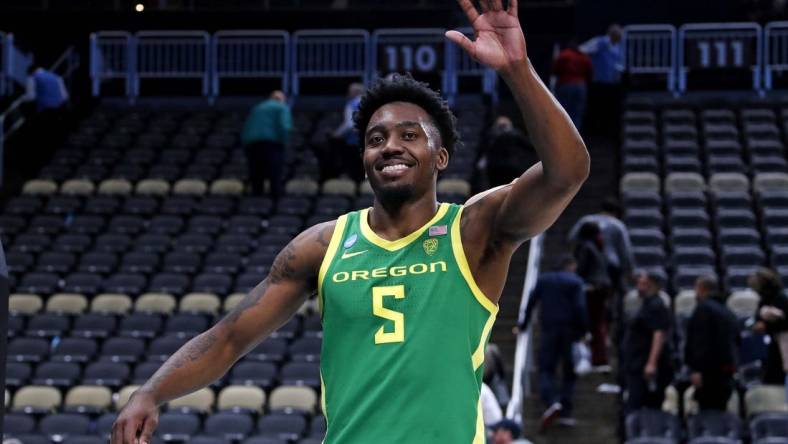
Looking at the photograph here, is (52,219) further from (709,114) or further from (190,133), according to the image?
(709,114)

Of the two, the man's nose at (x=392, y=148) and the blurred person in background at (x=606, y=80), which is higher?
the man's nose at (x=392, y=148)

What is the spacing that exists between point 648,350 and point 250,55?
13849 mm

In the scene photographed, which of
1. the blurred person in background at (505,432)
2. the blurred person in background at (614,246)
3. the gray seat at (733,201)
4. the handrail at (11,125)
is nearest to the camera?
the blurred person in background at (505,432)

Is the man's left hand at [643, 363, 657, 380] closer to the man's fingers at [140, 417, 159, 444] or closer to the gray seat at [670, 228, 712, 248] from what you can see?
the gray seat at [670, 228, 712, 248]

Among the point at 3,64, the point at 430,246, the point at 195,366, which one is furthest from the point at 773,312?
the point at 3,64

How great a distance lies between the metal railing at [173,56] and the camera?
24.8 meters

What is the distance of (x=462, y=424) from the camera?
4035 mm

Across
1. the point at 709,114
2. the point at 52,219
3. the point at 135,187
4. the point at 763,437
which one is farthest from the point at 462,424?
the point at 709,114

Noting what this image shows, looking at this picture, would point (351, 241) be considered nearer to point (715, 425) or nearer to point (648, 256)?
point (715, 425)

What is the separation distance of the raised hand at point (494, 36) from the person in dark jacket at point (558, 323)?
9883mm

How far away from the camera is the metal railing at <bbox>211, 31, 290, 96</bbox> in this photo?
2473 cm

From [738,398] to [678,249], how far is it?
3.36 metres

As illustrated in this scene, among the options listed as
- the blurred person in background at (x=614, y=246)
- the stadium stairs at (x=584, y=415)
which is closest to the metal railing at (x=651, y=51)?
the stadium stairs at (x=584, y=415)

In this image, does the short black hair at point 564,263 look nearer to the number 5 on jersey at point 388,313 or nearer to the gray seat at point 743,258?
the gray seat at point 743,258
